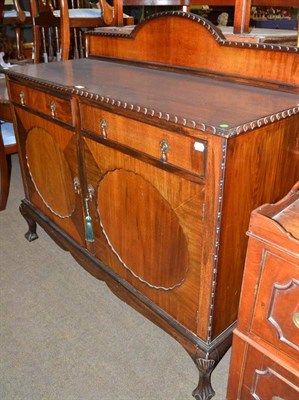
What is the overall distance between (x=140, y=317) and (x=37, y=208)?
0.71 meters

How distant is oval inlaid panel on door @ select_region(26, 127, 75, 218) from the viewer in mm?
1465

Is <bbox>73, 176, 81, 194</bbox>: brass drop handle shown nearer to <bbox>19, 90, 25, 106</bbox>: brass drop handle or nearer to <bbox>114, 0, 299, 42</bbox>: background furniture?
<bbox>19, 90, 25, 106</bbox>: brass drop handle

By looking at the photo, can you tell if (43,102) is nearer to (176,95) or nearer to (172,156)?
(176,95)

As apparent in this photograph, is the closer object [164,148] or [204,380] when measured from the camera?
[164,148]

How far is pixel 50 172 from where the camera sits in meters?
1.56

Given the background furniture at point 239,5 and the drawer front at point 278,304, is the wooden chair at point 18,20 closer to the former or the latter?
the background furniture at point 239,5

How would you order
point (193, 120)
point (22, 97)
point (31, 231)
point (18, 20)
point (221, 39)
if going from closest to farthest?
1. point (193, 120)
2. point (221, 39)
3. point (22, 97)
4. point (31, 231)
5. point (18, 20)

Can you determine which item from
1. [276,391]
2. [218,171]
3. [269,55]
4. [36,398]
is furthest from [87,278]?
[269,55]

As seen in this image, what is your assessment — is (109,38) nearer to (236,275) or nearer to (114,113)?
(114,113)

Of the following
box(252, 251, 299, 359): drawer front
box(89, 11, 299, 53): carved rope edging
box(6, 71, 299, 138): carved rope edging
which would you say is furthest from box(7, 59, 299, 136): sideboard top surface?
box(252, 251, 299, 359): drawer front

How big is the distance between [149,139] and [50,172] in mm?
693

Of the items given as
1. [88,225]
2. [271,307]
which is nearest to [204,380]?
[271,307]

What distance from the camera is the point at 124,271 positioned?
4.44 feet

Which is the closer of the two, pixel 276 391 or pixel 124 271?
pixel 276 391
